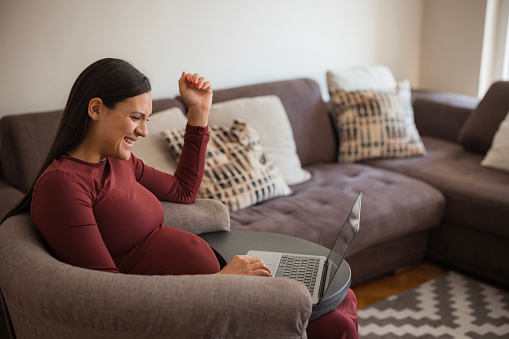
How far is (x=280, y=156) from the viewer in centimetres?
282

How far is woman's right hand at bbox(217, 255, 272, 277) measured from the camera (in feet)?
4.54

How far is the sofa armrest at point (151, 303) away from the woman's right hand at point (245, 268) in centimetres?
21

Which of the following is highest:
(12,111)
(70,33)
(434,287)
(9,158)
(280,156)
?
(70,33)

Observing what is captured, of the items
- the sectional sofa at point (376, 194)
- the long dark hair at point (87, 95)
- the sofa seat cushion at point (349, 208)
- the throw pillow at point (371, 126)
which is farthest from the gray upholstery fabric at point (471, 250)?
the long dark hair at point (87, 95)

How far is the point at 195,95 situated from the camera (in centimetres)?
177

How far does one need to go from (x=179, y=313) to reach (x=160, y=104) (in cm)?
171

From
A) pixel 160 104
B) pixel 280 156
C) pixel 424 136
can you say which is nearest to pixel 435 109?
pixel 424 136

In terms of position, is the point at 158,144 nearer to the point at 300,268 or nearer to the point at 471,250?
the point at 300,268

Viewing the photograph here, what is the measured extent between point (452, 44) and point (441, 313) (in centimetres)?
225

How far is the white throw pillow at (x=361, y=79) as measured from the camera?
3303 mm

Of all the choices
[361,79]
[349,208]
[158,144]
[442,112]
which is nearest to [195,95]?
[158,144]

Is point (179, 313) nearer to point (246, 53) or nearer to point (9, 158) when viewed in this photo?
point (9, 158)

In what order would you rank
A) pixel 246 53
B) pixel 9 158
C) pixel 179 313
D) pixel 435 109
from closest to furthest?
pixel 179 313
pixel 9 158
pixel 246 53
pixel 435 109

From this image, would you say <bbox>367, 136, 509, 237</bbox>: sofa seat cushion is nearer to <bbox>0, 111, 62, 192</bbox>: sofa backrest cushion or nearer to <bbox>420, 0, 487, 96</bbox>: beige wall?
<bbox>420, 0, 487, 96</bbox>: beige wall
